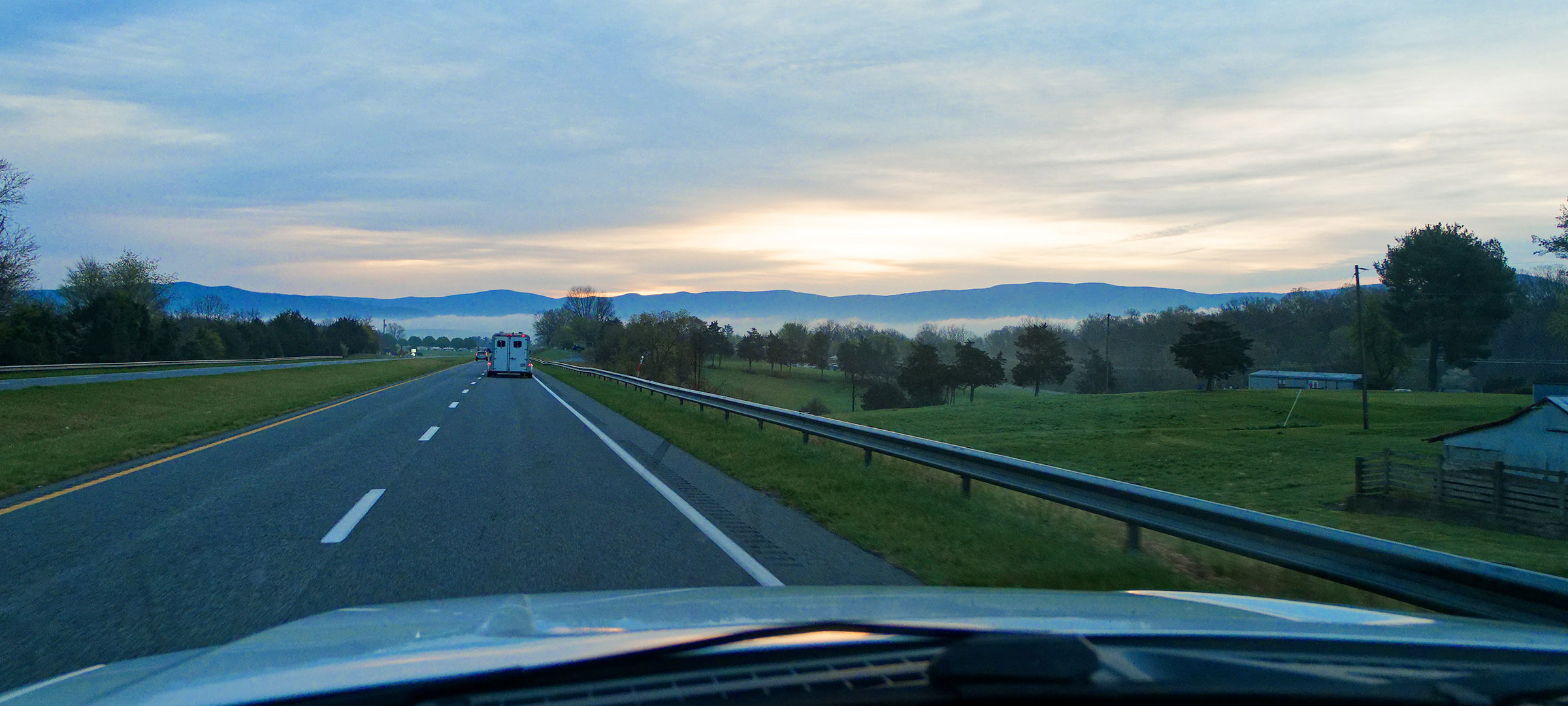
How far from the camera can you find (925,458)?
9.52 meters

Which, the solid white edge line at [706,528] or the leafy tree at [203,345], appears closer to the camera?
the solid white edge line at [706,528]

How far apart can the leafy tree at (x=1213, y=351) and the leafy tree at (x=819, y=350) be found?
203 feet

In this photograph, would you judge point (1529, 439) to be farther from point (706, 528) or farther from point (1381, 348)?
point (1381, 348)

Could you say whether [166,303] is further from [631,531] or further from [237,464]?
[631,531]

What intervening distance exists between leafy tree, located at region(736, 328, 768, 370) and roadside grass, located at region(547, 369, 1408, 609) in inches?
4544

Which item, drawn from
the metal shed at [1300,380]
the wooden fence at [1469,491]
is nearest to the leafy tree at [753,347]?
the metal shed at [1300,380]

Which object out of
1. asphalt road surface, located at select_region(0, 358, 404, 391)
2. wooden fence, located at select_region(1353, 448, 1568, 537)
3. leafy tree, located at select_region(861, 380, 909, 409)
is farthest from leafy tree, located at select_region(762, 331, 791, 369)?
wooden fence, located at select_region(1353, 448, 1568, 537)

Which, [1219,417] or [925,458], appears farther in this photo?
[1219,417]

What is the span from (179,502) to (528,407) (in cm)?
1492

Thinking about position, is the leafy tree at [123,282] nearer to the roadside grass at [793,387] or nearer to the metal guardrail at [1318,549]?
the roadside grass at [793,387]

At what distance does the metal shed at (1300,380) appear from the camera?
67125mm

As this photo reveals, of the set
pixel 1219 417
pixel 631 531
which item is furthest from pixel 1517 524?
pixel 1219 417

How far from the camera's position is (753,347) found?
130m

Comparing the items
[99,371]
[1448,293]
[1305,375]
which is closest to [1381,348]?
[1448,293]
